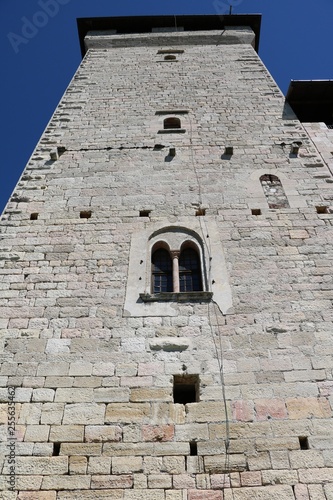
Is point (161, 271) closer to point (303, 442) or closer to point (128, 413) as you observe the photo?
point (128, 413)

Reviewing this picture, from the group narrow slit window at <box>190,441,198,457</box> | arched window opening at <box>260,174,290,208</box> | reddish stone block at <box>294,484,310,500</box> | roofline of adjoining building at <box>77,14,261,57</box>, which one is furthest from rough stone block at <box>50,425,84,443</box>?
roofline of adjoining building at <box>77,14,261,57</box>

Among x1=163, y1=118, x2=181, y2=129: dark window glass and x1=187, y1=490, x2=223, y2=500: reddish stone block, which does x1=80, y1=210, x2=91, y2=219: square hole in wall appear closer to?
x1=163, y1=118, x2=181, y2=129: dark window glass

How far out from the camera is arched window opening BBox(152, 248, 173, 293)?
6527mm

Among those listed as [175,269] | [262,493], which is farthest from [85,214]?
[262,493]

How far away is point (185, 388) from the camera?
5.35 metres

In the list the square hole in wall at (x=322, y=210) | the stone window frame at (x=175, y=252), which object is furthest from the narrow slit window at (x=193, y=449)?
the square hole in wall at (x=322, y=210)

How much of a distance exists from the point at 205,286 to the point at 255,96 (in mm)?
6406

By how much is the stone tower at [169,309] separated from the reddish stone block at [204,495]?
0.01m

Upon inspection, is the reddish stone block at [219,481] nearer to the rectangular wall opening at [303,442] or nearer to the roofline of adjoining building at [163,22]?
the rectangular wall opening at [303,442]

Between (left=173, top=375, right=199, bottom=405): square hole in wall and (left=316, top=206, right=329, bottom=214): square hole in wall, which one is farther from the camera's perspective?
(left=316, top=206, right=329, bottom=214): square hole in wall

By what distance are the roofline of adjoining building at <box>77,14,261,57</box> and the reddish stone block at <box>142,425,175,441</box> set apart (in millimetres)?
14563

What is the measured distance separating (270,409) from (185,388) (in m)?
0.95

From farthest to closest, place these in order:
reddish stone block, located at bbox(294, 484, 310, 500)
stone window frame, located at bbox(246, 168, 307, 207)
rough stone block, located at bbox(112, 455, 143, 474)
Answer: stone window frame, located at bbox(246, 168, 307, 207) → rough stone block, located at bbox(112, 455, 143, 474) → reddish stone block, located at bbox(294, 484, 310, 500)

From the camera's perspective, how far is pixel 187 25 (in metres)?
16.2
